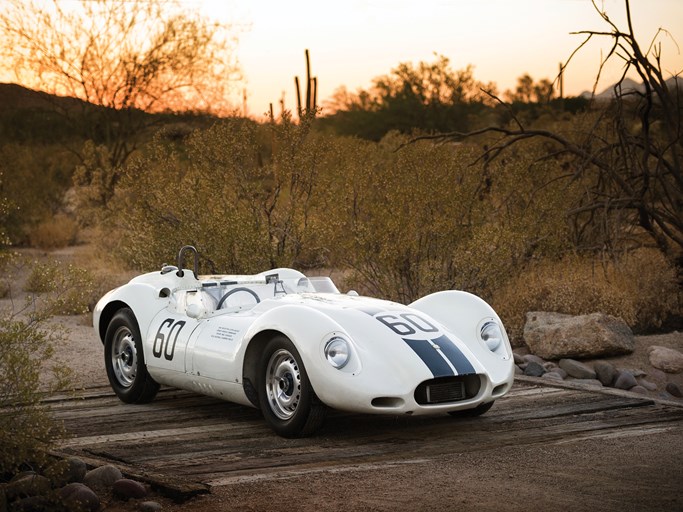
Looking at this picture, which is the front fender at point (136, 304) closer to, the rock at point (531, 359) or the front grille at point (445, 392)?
the front grille at point (445, 392)

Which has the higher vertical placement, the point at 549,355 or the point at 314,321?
the point at 314,321

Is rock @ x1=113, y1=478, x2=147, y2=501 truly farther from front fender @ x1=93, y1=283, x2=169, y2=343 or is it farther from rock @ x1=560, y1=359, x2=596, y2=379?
rock @ x1=560, y1=359, x2=596, y2=379

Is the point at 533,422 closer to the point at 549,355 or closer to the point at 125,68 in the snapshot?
the point at 549,355

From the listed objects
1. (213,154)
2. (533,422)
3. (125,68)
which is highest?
(125,68)

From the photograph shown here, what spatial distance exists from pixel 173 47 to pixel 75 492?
95.3ft

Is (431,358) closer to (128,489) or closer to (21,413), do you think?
(128,489)

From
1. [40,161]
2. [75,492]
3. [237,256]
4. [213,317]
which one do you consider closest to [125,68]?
[40,161]

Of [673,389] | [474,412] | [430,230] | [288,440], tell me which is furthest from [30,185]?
[288,440]

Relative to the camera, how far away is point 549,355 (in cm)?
1302

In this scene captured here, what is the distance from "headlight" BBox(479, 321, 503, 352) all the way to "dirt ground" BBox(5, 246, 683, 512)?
3.55 ft

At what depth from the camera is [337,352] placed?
7.59 meters

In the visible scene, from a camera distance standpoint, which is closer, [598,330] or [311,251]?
[598,330]

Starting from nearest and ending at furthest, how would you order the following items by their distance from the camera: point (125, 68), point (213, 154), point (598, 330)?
point (598, 330)
point (213, 154)
point (125, 68)

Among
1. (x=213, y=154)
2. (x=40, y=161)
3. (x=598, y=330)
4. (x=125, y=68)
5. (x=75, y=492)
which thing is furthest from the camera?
(x=40, y=161)
